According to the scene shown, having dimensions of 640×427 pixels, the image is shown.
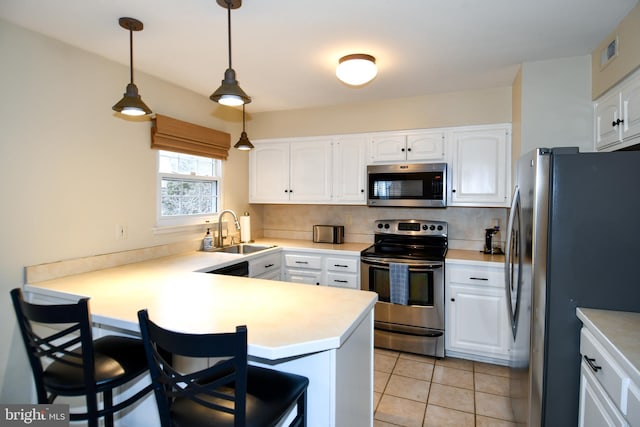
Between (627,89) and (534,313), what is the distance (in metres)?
1.40

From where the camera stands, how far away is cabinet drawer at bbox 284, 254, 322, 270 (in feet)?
11.5

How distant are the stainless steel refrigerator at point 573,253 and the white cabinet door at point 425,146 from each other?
5.54 feet

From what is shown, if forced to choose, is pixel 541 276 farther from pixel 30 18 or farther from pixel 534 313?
pixel 30 18

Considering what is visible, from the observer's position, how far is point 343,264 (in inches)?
134

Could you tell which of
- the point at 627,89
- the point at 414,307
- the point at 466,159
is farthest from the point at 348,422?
the point at 466,159

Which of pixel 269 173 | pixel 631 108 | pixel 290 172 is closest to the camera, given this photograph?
pixel 631 108

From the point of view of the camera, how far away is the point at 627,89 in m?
1.96

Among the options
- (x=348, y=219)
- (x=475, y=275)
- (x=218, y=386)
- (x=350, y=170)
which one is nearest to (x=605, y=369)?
(x=218, y=386)

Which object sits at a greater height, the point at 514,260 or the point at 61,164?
the point at 61,164

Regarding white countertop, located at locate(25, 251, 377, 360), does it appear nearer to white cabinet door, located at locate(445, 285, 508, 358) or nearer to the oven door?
the oven door

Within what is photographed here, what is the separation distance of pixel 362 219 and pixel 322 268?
796 mm

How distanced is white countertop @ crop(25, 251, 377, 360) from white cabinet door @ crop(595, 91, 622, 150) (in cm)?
180

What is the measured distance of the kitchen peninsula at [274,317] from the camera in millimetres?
1300

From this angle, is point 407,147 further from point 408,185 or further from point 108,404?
point 108,404
